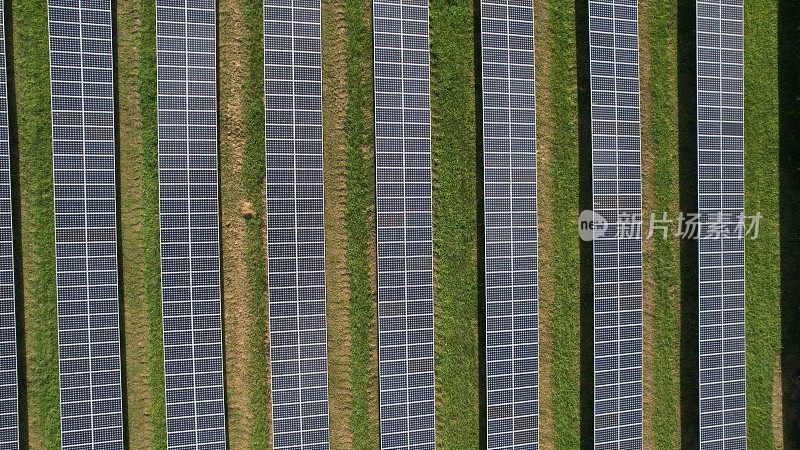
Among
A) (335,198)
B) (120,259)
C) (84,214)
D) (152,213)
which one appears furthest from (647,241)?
(84,214)

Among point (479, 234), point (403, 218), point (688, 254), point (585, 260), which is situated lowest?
point (585, 260)

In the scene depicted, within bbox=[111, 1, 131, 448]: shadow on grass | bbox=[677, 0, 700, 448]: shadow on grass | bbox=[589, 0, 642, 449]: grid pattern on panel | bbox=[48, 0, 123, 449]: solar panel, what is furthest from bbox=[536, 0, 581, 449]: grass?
bbox=[48, 0, 123, 449]: solar panel

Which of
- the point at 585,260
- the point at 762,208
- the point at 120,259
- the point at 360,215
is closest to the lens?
the point at 120,259

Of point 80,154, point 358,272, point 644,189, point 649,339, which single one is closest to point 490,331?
point 358,272

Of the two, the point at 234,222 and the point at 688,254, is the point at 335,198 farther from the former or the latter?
the point at 688,254

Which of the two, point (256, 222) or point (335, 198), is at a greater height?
Answer: point (335, 198)

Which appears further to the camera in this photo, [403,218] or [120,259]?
[403,218]

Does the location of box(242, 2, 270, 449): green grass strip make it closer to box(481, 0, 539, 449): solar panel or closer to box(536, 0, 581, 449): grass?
box(481, 0, 539, 449): solar panel

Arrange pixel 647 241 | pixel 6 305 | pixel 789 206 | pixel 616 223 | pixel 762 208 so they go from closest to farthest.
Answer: pixel 6 305
pixel 616 223
pixel 647 241
pixel 762 208
pixel 789 206
